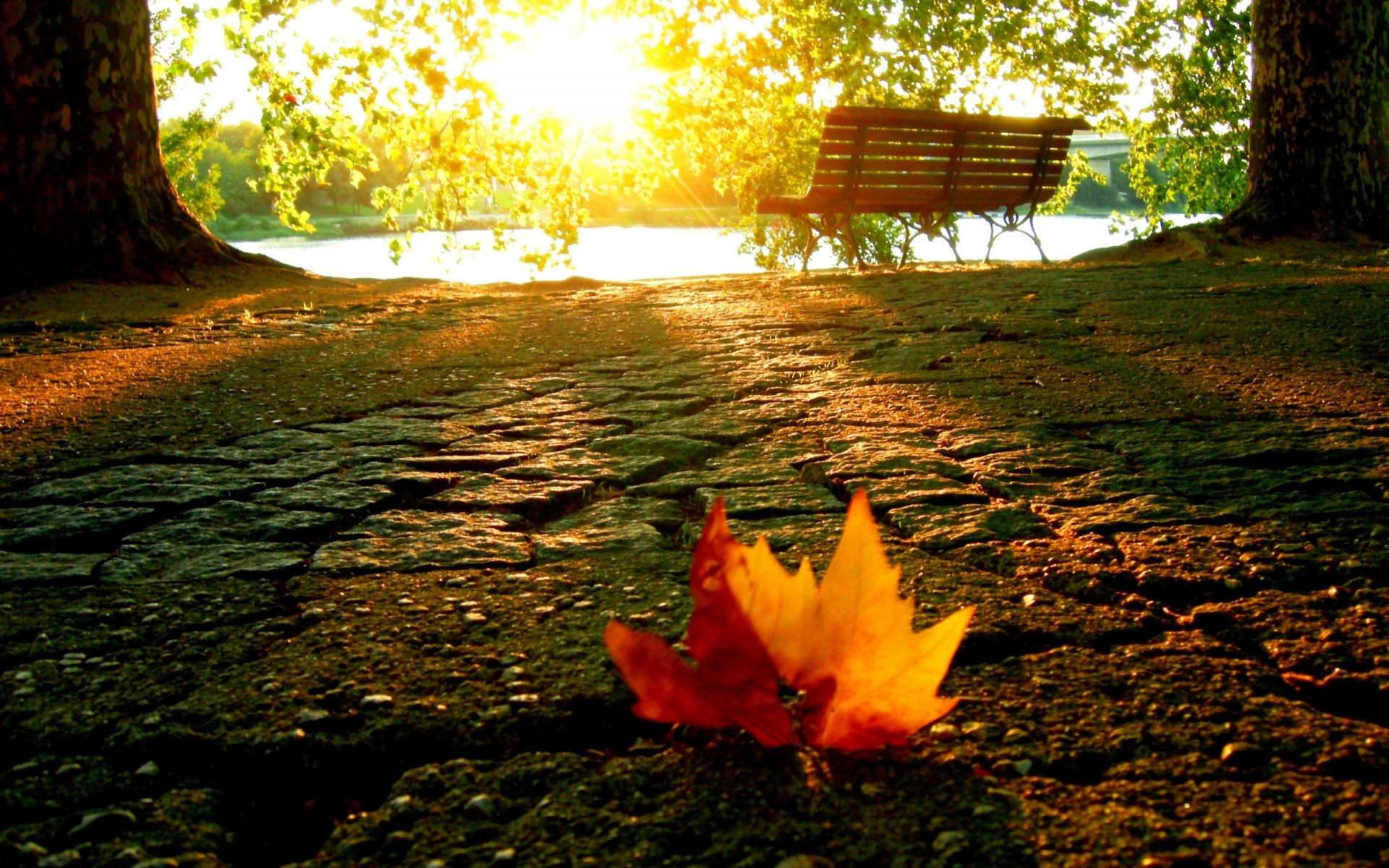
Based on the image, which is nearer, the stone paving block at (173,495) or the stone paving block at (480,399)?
the stone paving block at (173,495)

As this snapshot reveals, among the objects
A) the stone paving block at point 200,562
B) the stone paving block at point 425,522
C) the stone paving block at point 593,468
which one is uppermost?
the stone paving block at point 593,468

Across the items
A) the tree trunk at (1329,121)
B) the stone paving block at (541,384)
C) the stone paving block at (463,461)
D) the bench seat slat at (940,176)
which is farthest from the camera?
the bench seat slat at (940,176)

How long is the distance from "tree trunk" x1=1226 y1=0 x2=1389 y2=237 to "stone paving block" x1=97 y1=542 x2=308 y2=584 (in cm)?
868

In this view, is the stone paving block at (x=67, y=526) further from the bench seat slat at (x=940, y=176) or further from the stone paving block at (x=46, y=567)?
the bench seat slat at (x=940, y=176)

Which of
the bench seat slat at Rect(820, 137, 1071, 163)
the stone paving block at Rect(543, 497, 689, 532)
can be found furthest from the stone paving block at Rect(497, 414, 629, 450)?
the bench seat slat at Rect(820, 137, 1071, 163)

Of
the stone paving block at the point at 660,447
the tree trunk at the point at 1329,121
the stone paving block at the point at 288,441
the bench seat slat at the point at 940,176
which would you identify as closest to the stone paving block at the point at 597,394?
the stone paving block at the point at 660,447

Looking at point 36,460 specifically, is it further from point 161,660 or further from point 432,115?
point 432,115

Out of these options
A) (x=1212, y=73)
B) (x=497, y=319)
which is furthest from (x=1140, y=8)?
(x=497, y=319)

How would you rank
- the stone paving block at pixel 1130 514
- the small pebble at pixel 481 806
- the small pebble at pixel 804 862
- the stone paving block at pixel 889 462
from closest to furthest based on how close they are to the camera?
the small pebble at pixel 804 862 < the small pebble at pixel 481 806 < the stone paving block at pixel 1130 514 < the stone paving block at pixel 889 462

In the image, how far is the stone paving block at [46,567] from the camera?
1721 millimetres

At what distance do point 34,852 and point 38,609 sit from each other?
2.44 ft

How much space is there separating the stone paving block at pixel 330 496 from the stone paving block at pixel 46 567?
0.40 metres

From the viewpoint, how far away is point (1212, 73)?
1452 centimetres

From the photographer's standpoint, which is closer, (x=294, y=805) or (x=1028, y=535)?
(x=294, y=805)
